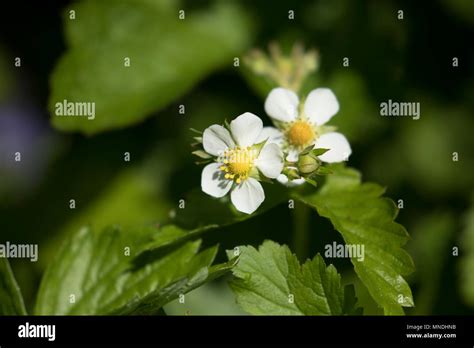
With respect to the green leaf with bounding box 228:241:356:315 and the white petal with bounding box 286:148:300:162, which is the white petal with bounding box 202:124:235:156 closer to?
the white petal with bounding box 286:148:300:162

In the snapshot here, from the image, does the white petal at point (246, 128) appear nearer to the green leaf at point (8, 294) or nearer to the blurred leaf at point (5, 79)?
the green leaf at point (8, 294)

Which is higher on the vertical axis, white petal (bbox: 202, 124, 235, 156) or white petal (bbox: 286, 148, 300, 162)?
white petal (bbox: 202, 124, 235, 156)

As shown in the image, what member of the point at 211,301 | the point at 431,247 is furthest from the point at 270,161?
the point at 431,247

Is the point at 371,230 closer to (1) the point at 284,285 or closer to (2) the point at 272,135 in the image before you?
(1) the point at 284,285

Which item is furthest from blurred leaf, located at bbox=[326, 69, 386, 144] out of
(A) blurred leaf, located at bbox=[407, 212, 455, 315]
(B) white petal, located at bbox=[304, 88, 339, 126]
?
(B) white petal, located at bbox=[304, 88, 339, 126]
